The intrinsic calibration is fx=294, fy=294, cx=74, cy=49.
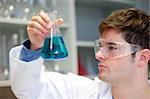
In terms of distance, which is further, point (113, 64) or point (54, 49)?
point (113, 64)

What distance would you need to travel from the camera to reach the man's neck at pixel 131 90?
64.0 inches

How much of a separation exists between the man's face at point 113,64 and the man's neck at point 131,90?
6 cm

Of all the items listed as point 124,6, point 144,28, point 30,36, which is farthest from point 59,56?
point 124,6

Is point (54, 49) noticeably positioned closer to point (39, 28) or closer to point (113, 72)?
point (39, 28)

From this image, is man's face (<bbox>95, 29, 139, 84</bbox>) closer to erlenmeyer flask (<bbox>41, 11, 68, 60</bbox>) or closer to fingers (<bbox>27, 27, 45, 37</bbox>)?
erlenmeyer flask (<bbox>41, 11, 68, 60</bbox>)

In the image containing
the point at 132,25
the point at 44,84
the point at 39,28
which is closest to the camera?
the point at 39,28

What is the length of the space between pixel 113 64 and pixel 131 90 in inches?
9.1

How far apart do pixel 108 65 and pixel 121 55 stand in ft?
0.29

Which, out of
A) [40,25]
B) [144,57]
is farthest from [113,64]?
[40,25]

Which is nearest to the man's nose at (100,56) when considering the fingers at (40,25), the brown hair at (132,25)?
the brown hair at (132,25)

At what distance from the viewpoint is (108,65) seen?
153 cm

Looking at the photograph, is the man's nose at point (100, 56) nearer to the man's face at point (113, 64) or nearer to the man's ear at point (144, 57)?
the man's face at point (113, 64)

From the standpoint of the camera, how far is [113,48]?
1.51m

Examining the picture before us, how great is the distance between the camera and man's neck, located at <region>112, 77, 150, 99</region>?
5.33 ft
